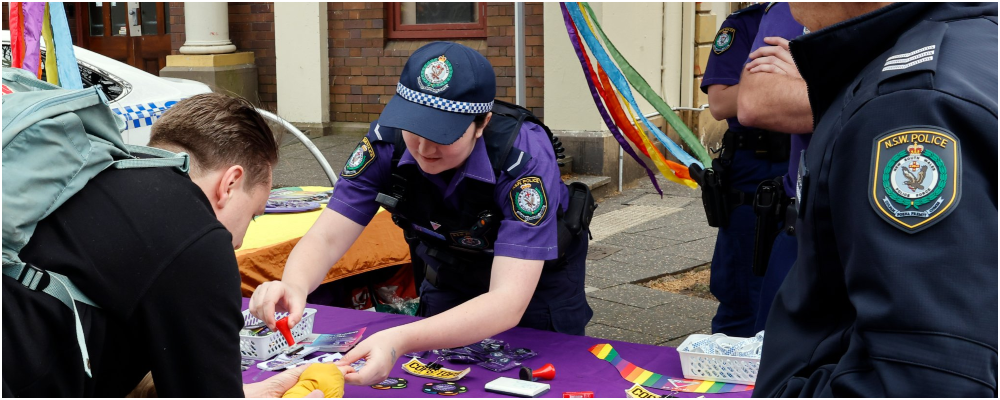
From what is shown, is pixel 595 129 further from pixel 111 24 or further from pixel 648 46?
pixel 111 24

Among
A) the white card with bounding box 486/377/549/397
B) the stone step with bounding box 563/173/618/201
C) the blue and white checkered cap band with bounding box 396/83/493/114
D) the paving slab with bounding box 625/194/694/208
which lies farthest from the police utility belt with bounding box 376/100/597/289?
the paving slab with bounding box 625/194/694/208

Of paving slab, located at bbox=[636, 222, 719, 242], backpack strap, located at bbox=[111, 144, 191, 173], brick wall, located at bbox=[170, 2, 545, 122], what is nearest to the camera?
backpack strap, located at bbox=[111, 144, 191, 173]

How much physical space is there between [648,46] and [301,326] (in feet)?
19.4

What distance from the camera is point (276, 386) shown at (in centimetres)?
195

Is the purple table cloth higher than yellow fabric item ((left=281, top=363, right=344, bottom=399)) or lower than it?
lower

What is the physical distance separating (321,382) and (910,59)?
1352 millimetres

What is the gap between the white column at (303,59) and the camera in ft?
27.9

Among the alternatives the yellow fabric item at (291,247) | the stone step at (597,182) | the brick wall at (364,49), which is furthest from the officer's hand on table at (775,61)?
the brick wall at (364,49)

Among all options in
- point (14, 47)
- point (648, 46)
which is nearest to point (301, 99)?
point (648, 46)

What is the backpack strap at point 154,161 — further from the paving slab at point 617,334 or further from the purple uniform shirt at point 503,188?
the paving slab at point 617,334

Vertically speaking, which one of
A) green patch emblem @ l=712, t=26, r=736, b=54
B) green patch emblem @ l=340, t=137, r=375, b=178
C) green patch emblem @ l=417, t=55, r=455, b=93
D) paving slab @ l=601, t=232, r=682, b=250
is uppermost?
green patch emblem @ l=712, t=26, r=736, b=54

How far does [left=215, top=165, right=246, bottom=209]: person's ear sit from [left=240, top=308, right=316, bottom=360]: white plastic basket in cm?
72

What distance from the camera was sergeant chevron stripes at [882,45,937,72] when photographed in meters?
0.97

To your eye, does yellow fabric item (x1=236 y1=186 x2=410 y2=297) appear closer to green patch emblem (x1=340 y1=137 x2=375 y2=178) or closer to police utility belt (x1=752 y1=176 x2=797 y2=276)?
green patch emblem (x1=340 y1=137 x2=375 y2=178)
